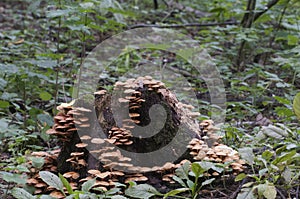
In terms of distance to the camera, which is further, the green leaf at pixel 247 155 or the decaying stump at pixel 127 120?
the decaying stump at pixel 127 120

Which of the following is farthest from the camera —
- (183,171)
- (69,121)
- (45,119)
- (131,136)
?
(45,119)

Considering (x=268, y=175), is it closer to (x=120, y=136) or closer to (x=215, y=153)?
(x=215, y=153)

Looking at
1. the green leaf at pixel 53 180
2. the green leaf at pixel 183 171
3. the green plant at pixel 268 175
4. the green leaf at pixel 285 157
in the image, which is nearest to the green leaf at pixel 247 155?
the green plant at pixel 268 175

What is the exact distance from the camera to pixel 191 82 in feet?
19.0

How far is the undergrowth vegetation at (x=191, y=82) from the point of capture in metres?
2.30

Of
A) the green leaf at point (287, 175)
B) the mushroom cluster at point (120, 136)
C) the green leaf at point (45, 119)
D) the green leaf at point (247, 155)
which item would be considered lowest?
the green leaf at point (45, 119)

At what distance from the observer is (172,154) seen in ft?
9.53

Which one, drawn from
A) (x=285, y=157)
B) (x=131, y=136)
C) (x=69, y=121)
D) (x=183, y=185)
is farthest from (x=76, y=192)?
(x=285, y=157)

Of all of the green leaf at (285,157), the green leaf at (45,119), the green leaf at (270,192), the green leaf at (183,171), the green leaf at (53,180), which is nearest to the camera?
the green leaf at (270,192)

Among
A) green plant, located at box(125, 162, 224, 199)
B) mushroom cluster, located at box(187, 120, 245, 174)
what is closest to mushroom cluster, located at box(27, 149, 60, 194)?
green plant, located at box(125, 162, 224, 199)

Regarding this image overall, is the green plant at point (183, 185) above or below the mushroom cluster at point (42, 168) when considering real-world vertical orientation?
above

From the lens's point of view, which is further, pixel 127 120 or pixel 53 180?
pixel 127 120

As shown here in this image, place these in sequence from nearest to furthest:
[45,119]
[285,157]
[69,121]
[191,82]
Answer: [285,157] → [69,121] → [45,119] → [191,82]

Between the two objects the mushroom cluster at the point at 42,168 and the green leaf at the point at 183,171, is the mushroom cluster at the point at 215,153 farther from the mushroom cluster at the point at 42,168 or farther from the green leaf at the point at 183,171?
the mushroom cluster at the point at 42,168
